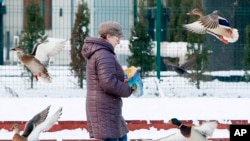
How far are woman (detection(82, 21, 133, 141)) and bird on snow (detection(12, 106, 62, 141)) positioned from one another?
150cm

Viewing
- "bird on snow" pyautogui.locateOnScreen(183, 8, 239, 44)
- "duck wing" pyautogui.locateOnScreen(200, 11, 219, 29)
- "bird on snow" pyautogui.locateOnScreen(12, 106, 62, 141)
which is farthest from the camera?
"duck wing" pyautogui.locateOnScreen(200, 11, 219, 29)

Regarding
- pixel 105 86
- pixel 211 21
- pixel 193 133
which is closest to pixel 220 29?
pixel 211 21

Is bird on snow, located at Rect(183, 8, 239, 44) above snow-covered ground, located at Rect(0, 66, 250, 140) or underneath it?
above

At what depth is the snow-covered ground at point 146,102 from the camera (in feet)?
38.9

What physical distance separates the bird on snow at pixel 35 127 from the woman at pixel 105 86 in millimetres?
1498

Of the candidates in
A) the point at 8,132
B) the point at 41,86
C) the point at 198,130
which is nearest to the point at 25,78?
the point at 41,86

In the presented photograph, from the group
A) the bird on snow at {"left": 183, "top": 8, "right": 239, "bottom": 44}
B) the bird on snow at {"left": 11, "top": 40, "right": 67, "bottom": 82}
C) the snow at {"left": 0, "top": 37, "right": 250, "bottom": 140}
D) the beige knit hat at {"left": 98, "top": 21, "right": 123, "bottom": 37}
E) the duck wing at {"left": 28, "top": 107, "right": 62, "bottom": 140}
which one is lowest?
the snow at {"left": 0, "top": 37, "right": 250, "bottom": 140}

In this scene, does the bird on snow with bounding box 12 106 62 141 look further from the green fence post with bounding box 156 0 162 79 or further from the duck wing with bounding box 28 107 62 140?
the green fence post with bounding box 156 0 162 79

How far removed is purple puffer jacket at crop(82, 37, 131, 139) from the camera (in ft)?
27.7

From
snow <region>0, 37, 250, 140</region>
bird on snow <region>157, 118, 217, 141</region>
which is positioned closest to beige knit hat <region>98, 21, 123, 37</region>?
bird on snow <region>157, 118, 217, 141</region>

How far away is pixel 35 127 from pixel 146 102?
11.5ft

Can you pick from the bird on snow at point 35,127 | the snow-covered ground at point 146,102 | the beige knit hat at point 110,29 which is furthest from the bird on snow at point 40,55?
the beige knit hat at point 110,29

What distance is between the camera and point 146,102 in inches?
529

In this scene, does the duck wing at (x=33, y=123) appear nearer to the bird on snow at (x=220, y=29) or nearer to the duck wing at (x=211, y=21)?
the bird on snow at (x=220, y=29)
